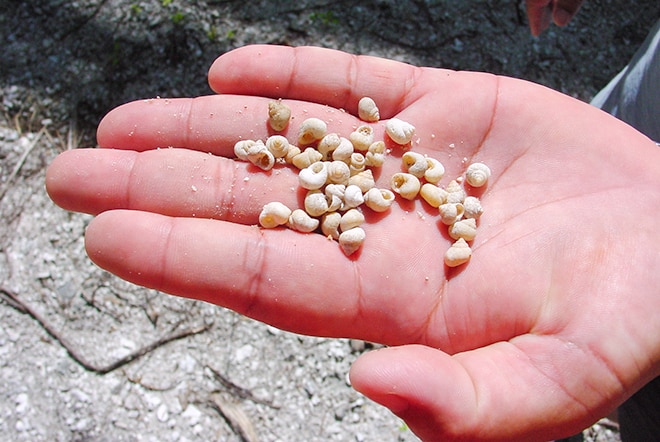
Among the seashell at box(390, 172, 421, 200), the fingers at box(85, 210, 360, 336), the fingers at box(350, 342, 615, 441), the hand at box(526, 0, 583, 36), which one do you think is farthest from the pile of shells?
the hand at box(526, 0, 583, 36)

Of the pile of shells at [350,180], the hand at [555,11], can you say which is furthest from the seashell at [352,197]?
the hand at [555,11]

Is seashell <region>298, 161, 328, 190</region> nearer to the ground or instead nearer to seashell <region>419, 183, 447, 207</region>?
seashell <region>419, 183, 447, 207</region>

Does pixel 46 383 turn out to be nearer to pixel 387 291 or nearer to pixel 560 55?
pixel 387 291

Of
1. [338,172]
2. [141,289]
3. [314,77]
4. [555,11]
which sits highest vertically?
[555,11]

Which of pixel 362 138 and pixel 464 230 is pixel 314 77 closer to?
pixel 362 138

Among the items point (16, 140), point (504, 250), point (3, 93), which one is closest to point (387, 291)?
point (504, 250)

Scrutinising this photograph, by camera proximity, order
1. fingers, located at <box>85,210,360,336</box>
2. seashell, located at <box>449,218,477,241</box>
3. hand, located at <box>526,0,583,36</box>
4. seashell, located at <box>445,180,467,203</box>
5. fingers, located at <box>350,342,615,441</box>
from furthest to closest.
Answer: hand, located at <box>526,0,583,36</box>, seashell, located at <box>445,180,467,203</box>, seashell, located at <box>449,218,477,241</box>, fingers, located at <box>85,210,360,336</box>, fingers, located at <box>350,342,615,441</box>

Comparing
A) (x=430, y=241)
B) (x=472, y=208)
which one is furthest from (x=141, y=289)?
(x=472, y=208)
